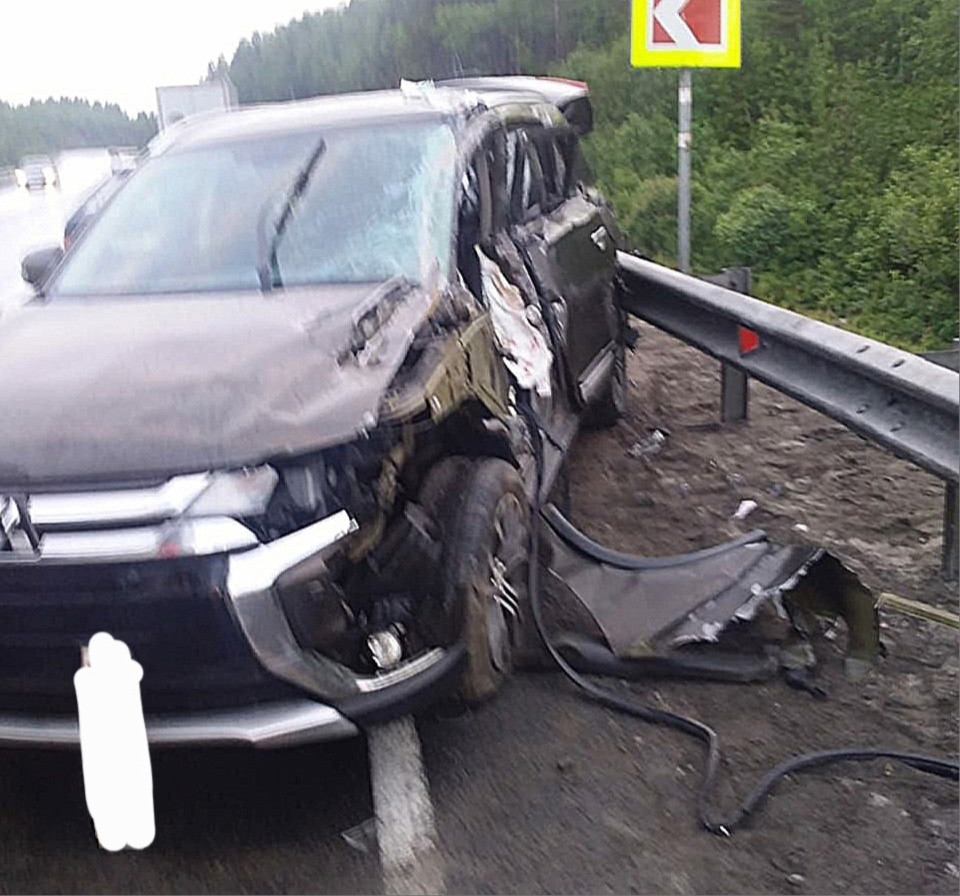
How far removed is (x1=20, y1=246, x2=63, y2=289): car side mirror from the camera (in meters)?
5.04

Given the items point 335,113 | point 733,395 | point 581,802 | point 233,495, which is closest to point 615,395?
point 733,395

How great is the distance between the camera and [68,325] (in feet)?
13.7

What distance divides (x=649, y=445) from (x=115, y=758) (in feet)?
15.0

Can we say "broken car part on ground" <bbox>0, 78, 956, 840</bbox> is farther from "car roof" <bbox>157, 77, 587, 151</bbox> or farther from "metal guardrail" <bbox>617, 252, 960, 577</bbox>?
"metal guardrail" <bbox>617, 252, 960, 577</bbox>

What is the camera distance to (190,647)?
3117 mm

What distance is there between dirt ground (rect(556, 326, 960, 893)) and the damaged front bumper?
1.00m

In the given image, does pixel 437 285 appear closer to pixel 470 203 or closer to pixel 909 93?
pixel 470 203

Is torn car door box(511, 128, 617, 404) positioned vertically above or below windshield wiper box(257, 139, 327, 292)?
below

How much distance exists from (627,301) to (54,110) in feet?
13.1

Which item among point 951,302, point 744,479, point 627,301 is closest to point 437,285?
point 744,479

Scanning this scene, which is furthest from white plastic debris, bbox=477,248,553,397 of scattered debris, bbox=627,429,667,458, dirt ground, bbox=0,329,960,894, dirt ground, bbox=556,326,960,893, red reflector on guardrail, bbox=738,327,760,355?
scattered debris, bbox=627,429,667,458

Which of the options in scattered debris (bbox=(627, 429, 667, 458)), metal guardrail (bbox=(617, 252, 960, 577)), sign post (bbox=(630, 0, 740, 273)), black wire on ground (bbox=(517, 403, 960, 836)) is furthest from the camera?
sign post (bbox=(630, 0, 740, 273))

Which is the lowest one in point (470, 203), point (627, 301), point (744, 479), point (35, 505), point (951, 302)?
point (951, 302)

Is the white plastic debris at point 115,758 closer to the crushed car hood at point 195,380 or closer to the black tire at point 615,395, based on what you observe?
the crushed car hood at point 195,380
